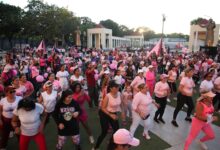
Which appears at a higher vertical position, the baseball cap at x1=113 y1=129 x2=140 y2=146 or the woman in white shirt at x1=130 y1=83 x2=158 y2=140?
the baseball cap at x1=113 y1=129 x2=140 y2=146

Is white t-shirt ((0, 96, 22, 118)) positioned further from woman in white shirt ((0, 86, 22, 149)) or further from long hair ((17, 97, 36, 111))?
long hair ((17, 97, 36, 111))

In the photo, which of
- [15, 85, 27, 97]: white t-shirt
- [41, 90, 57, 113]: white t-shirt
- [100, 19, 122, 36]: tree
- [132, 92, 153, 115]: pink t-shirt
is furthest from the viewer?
[100, 19, 122, 36]: tree

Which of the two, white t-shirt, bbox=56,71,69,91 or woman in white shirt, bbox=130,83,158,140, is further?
white t-shirt, bbox=56,71,69,91

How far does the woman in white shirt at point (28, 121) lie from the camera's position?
3.93 metres

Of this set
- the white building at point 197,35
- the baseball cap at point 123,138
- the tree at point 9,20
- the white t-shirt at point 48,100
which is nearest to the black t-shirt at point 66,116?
the white t-shirt at point 48,100

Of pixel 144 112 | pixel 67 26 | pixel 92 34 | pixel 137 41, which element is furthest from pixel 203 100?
pixel 137 41

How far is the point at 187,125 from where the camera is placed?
692 centimetres

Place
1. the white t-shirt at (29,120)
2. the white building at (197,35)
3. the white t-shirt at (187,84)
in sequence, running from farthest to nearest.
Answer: the white building at (197,35), the white t-shirt at (187,84), the white t-shirt at (29,120)

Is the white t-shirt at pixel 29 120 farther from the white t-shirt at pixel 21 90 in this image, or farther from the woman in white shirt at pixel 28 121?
the white t-shirt at pixel 21 90

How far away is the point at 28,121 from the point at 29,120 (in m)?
0.02

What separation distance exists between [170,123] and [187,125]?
53 centimetres

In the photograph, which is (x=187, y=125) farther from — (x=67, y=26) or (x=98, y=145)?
(x=67, y=26)

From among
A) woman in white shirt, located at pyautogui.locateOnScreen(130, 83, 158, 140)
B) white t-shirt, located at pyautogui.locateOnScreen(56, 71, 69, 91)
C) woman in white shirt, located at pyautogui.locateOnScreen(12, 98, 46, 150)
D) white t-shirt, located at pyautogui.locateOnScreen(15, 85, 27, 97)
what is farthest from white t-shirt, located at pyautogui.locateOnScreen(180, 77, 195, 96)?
white t-shirt, located at pyautogui.locateOnScreen(15, 85, 27, 97)

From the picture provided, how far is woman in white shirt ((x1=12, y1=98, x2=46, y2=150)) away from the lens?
3.93 meters
